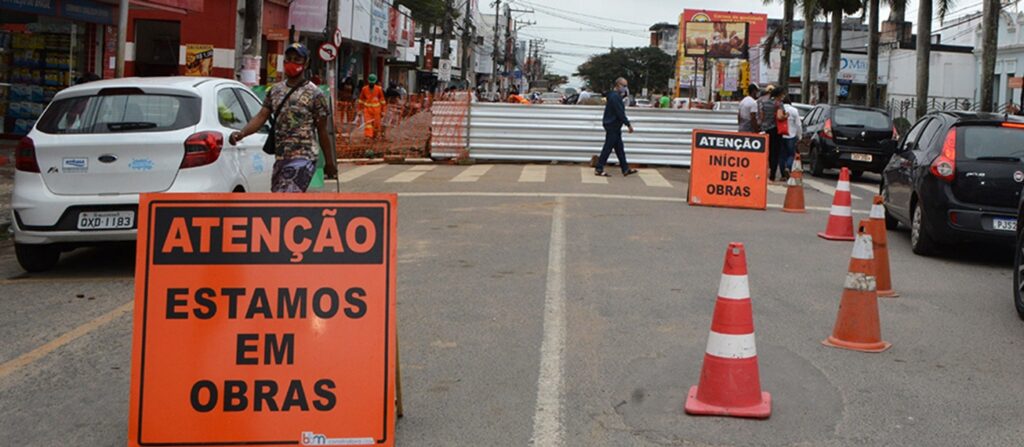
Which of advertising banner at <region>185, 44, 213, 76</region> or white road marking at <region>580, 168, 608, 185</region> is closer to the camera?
white road marking at <region>580, 168, 608, 185</region>

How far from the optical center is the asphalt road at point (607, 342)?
17.5 feet

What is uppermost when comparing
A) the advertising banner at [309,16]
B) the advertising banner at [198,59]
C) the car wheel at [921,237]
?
the advertising banner at [309,16]

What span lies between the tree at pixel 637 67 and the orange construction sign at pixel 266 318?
12312cm

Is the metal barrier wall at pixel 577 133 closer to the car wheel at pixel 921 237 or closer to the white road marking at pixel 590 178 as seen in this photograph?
the white road marking at pixel 590 178

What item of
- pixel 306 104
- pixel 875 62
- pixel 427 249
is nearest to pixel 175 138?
pixel 306 104

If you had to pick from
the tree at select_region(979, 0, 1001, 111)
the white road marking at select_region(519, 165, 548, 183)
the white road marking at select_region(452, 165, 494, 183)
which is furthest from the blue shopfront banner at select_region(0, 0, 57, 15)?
the tree at select_region(979, 0, 1001, 111)

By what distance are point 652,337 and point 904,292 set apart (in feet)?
10.1

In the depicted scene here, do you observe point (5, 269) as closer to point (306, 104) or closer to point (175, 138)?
point (175, 138)

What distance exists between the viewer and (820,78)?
7238 cm

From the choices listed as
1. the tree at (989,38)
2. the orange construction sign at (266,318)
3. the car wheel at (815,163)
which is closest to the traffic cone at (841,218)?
the orange construction sign at (266,318)

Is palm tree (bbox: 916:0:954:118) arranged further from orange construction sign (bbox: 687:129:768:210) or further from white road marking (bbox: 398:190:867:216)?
orange construction sign (bbox: 687:129:768:210)

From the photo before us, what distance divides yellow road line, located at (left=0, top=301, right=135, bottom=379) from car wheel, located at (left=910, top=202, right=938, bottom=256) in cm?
747

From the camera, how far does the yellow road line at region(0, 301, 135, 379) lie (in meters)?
6.42

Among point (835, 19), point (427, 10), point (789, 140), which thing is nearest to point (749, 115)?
point (789, 140)
